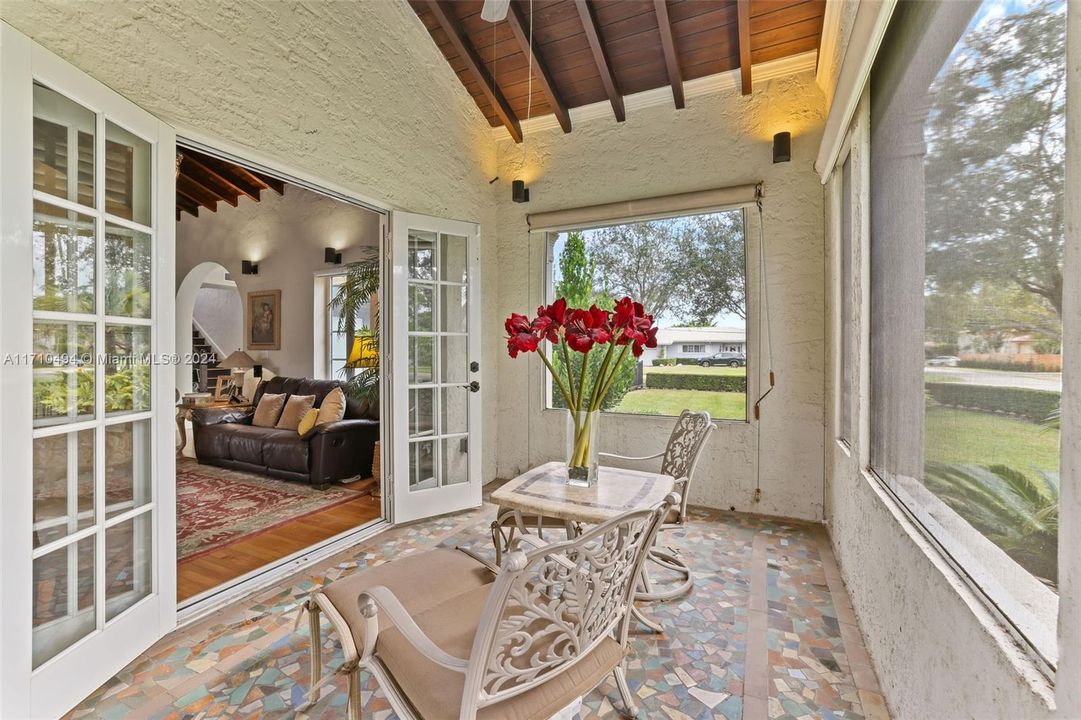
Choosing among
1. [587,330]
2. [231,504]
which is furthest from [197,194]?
[587,330]

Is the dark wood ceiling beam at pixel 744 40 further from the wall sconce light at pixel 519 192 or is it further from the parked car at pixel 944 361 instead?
the parked car at pixel 944 361

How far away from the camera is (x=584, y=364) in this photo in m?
2.06

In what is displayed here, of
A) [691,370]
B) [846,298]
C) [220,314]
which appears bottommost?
[691,370]

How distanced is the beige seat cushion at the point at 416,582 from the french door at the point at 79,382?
2.97ft

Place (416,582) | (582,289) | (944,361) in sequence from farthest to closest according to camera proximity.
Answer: (582,289)
(416,582)
(944,361)

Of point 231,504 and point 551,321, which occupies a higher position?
point 551,321

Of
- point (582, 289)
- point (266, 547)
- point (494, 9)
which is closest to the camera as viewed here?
point (494, 9)

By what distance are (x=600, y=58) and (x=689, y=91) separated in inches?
31.1

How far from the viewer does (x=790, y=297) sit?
134 inches

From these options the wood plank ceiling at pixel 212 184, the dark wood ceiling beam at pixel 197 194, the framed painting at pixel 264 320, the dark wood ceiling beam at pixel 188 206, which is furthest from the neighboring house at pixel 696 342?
the dark wood ceiling beam at pixel 188 206

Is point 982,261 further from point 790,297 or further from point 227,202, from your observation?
point 227,202

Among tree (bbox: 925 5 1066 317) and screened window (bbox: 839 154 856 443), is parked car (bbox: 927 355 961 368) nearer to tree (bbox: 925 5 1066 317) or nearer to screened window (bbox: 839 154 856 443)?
tree (bbox: 925 5 1066 317)

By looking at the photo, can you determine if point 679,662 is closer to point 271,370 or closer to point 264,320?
point 271,370

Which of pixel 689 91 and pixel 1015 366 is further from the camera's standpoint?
pixel 689 91
